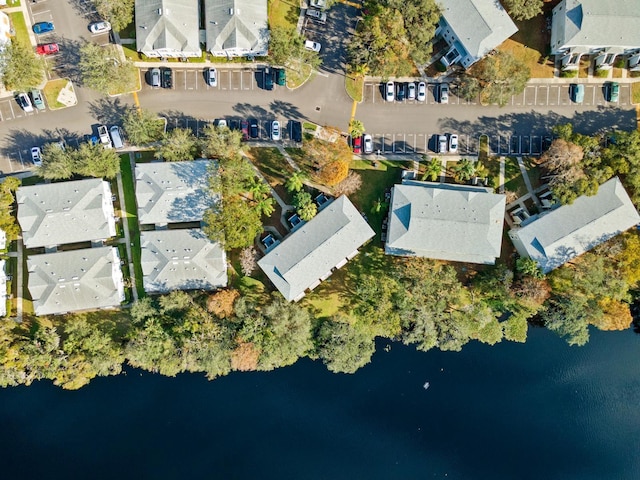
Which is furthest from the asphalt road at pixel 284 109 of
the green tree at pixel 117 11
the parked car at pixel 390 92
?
the green tree at pixel 117 11

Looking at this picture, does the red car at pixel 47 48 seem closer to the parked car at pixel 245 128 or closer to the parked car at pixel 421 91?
the parked car at pixel 245 128

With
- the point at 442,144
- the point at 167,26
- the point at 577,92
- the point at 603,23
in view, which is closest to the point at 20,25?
the point at 167,26

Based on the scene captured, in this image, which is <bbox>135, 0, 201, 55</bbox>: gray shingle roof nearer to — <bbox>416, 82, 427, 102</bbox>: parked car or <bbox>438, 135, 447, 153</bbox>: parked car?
<bbox>416, 82, 427, 102</bbox>: parked car

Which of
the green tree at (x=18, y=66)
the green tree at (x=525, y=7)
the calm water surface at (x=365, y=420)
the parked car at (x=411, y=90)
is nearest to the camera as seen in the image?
the green tree at (x=18, y=66)

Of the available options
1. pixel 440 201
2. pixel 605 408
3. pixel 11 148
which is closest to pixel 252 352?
pixel 440 201

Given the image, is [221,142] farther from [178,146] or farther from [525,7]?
[525,7]

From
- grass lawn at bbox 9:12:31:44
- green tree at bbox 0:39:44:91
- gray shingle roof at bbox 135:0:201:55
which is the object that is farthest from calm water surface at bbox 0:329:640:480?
grass lawn at bbox 9:12:31:44
